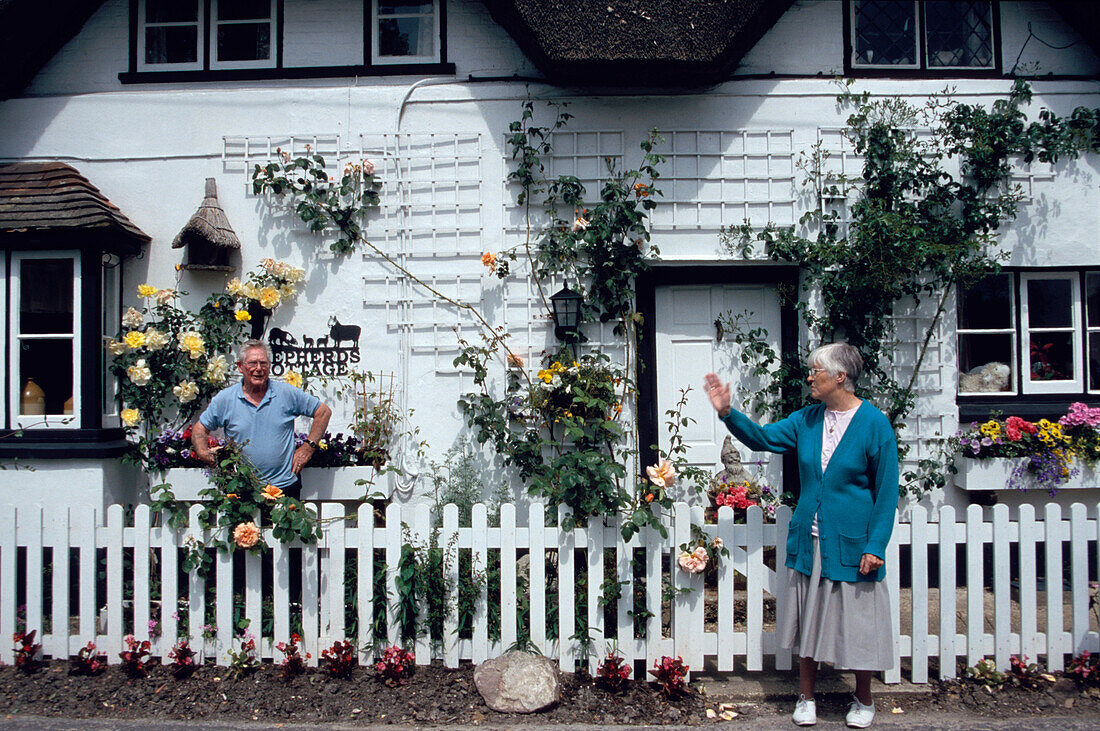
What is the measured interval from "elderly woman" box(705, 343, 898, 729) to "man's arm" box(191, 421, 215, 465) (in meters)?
2.93

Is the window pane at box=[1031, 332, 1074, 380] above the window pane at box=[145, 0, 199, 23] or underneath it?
underneath

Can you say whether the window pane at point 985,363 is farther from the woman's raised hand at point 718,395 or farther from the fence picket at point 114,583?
the fence picket at point 114,583

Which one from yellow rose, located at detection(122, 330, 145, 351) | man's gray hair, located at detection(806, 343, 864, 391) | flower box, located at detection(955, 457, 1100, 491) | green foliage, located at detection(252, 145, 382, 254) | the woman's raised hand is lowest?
flower box, located at detection(955, 457, 1100, 491)

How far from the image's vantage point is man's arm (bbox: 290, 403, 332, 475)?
4.39 m

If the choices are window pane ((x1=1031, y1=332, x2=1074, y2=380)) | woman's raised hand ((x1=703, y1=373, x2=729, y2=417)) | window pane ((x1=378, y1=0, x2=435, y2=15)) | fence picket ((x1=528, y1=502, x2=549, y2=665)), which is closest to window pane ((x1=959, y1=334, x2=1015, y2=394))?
window pane ((x1=1031, y1=332, x2=1074, y2=380))

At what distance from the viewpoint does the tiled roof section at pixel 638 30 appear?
4840mm

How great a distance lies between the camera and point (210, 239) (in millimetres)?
5148

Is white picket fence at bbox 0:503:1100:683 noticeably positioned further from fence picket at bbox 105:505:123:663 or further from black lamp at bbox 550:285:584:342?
black lamp at bbox 550:285:584:342

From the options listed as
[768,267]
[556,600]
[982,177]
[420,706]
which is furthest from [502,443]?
[982,177]

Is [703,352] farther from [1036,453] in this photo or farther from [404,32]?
[404,32]

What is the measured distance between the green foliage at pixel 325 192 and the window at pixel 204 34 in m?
0.93

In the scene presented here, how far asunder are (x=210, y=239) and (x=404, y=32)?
7.16 feet

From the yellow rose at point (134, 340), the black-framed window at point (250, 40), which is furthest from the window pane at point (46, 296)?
the black-framed window at point (250, 40)

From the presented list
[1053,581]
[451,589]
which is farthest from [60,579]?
[1053,581]
